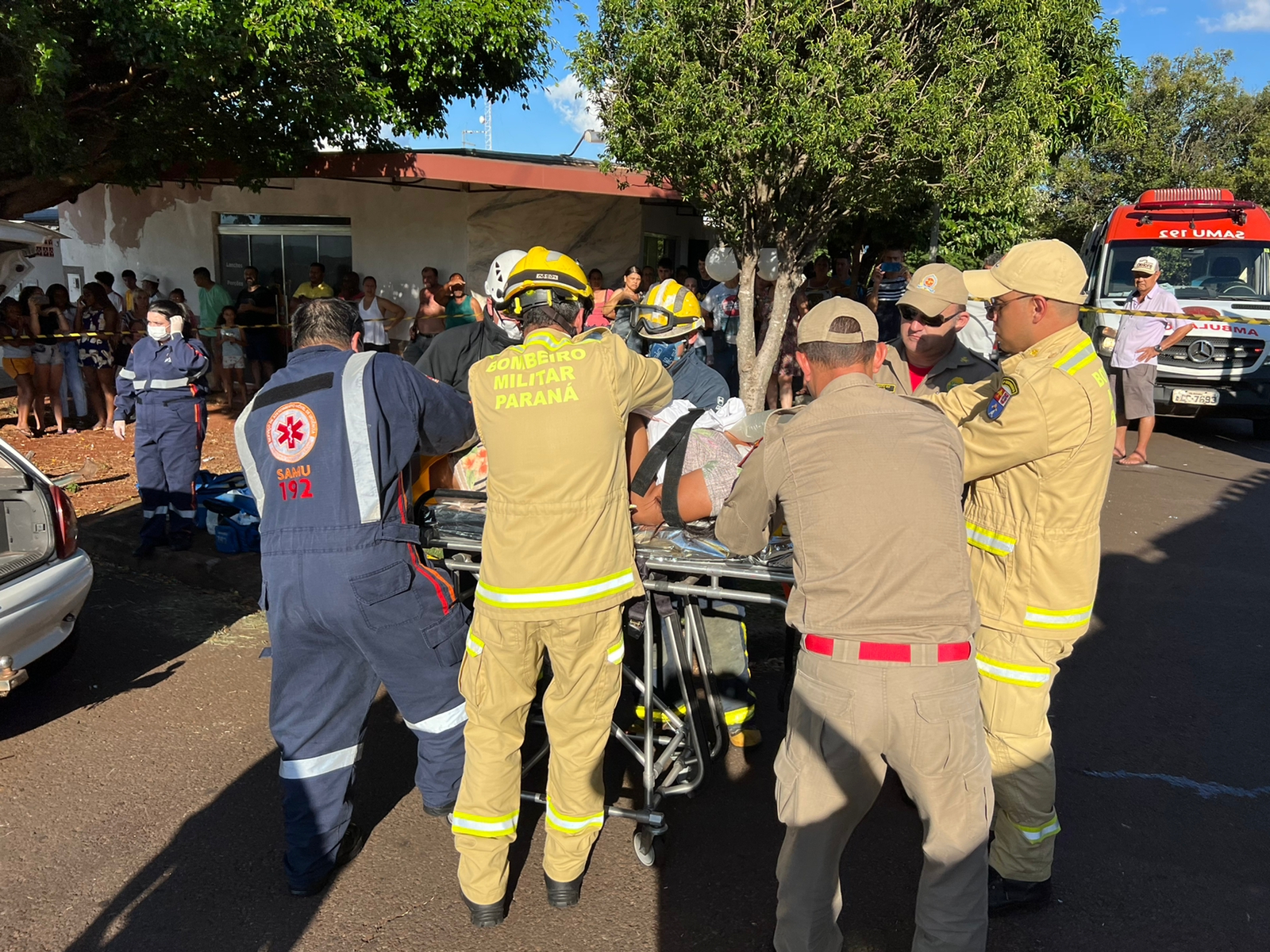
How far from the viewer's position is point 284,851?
131 inches

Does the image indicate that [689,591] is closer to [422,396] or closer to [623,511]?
[623,511]

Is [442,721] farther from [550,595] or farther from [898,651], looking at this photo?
[898,651]

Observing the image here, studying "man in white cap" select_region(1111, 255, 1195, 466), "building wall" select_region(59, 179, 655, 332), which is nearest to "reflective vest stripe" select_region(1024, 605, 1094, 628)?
"man in white cap" select_region(1111, 255, 1195, 466)

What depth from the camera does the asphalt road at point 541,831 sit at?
294 cm

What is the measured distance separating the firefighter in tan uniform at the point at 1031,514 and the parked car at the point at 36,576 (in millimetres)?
3843

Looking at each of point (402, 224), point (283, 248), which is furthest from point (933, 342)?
point (283, 248)

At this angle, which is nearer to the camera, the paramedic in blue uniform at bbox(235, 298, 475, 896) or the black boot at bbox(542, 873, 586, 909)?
the paramedic in blue uniform at bbox(235, 298, 475, 896)

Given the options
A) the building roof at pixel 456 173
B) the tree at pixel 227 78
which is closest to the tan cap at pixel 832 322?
the tree at pixel 227 78

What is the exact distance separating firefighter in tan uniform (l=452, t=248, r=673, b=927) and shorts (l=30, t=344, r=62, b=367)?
9.98m

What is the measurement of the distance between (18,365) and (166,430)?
18.1 ft

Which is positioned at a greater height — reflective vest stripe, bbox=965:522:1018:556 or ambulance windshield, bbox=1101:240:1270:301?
ambulance windshield, bbox=1101:240:1270:301

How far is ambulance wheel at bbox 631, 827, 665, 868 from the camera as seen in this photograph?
3250 millimetres

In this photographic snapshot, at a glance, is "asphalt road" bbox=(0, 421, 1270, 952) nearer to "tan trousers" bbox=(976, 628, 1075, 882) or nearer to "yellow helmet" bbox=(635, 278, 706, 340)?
"tan trousers" bbox=(976, 628, 1075, 882)

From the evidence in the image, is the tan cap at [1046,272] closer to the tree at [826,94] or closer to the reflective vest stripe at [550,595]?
the reflective vest stripe at [550,595]
